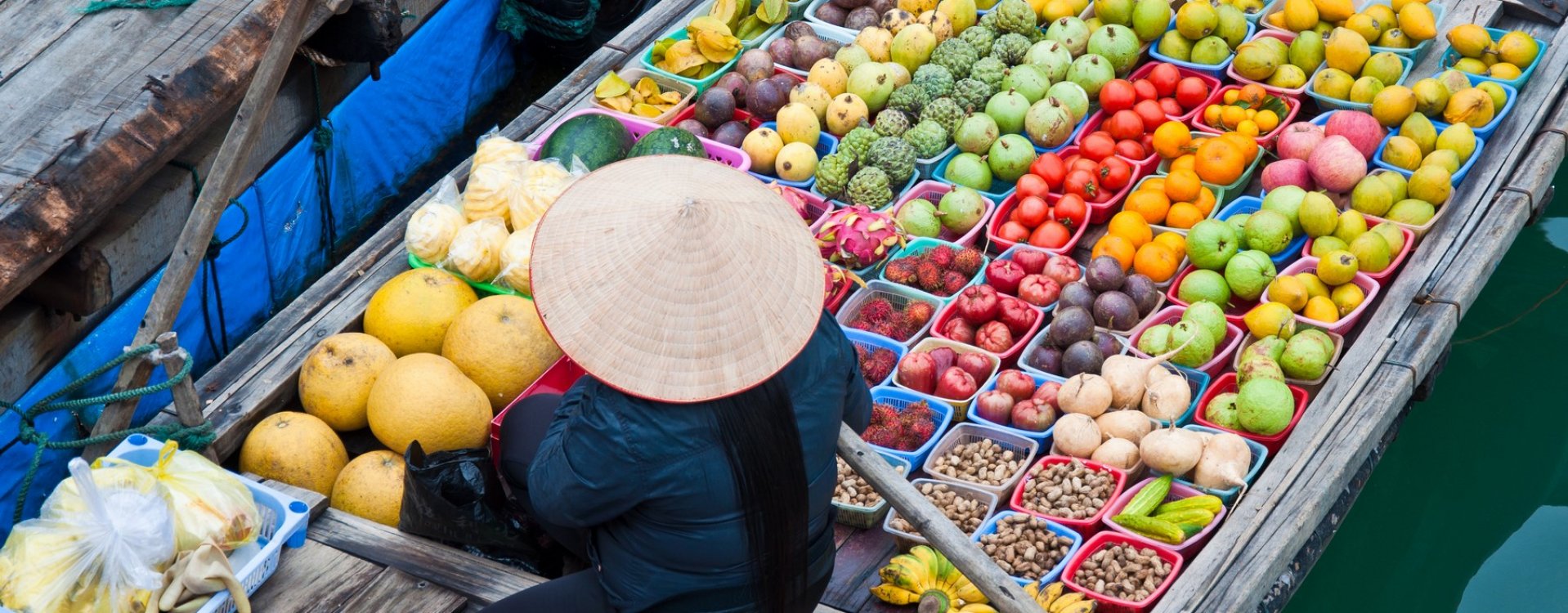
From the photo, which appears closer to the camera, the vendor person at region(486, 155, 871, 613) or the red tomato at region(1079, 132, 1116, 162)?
the vendor person at region(486, 155, 871, 613)

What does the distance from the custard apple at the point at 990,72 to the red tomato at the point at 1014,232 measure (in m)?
0.70

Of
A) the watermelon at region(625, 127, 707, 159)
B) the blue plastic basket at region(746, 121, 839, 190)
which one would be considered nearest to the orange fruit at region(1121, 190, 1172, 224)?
the blue plastic basket at region(746, 121, 839, 190)

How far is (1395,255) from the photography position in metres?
3.64

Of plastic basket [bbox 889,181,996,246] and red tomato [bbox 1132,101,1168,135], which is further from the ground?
red tomato [bbox 1132,101,1168,135]

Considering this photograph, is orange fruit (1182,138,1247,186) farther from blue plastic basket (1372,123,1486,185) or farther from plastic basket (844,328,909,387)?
plastic basket (844,328,909,387)

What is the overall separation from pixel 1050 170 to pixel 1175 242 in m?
0.46

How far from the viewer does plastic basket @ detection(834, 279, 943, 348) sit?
3.63 metres

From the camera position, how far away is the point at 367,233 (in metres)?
4.89

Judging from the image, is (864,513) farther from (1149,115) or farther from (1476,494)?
(1476,494)

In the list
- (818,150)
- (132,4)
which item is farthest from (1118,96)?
(132,4)

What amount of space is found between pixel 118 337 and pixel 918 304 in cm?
227

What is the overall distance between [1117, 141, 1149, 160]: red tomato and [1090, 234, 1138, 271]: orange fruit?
51 centimetres

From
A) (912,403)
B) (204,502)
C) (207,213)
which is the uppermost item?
(207,213)

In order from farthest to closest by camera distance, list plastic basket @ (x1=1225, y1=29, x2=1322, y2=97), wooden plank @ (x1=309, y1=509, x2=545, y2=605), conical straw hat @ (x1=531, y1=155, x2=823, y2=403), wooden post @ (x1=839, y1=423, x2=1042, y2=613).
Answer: plastic basket @ (x1=1225, y1=29, x2=1322, y2=97)
wooden plank @ (x1=309, y1=509, x2=545, y2=605)
wooden post @ (x1=839, y1=423, x2=1042, y2=613)
conical straw hat @ (x1=531, y1=155, x2=823, y2=403)
